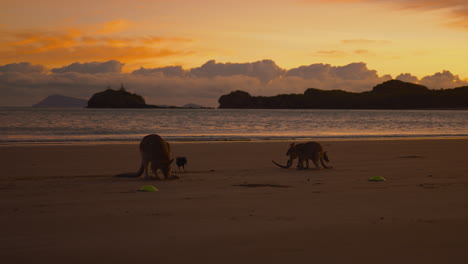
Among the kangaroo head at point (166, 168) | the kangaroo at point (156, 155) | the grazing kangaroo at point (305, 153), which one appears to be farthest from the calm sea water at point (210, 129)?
the kangaroo head at point (166, 168)

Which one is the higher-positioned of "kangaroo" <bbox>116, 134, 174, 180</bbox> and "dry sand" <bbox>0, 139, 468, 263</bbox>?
"kangaroo" <bbox>116, 134, 174, 180</bbox>

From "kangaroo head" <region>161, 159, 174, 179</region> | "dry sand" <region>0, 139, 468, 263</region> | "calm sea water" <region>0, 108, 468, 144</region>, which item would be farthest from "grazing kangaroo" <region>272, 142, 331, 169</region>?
"calm sea water" <region>0, 108, 468, 144</region>

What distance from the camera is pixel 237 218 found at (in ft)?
23.6

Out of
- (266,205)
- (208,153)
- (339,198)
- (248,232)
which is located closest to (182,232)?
(248,232)

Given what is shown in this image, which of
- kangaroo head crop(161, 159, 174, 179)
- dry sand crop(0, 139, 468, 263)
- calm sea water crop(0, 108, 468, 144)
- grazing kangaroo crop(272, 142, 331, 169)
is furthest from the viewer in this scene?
calm sea water crop(0, 108, 468, 144)

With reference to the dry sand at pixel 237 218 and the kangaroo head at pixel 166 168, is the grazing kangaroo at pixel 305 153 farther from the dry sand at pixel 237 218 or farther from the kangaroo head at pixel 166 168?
the kangaroo head at pixel 166 168

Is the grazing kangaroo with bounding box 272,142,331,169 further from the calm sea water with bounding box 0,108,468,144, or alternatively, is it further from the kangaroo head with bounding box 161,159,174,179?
the calm sea water with bounding box 0,108,468,144

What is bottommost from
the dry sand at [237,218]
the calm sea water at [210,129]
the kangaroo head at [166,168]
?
the calm sea water at [210,129]

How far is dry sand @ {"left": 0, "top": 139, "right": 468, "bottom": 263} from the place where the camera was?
5.49 m

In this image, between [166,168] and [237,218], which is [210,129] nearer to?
[166,168]

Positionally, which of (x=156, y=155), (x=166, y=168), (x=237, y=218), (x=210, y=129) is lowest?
(x=210, y=129)

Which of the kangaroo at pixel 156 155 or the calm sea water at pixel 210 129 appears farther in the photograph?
the calm sea water at pixel 210 129

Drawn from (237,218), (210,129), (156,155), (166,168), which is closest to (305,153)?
(166,168)

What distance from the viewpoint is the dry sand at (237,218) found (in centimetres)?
549
